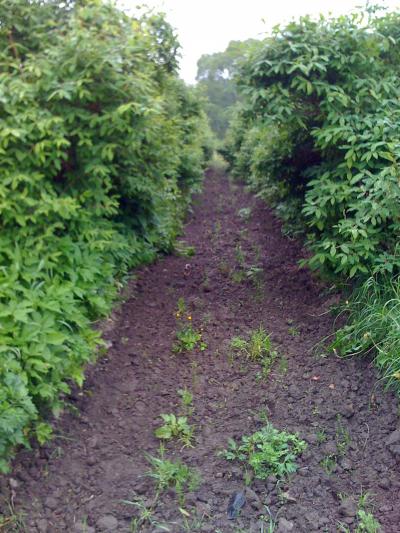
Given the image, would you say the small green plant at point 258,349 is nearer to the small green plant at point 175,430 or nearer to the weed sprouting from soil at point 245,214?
the small green plant at point 175,430

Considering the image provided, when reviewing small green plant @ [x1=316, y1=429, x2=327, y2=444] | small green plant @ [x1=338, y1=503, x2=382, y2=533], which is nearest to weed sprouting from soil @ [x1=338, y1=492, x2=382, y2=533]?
small green plant @ [x1=338, y1=503, x2=382, y2=533]

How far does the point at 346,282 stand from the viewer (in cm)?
514

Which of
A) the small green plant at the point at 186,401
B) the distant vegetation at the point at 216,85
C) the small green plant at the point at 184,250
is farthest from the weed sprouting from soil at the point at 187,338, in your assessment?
the distant vegetation at the point at 216,85

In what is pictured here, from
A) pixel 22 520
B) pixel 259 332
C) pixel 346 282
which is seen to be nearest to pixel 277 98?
pixel 346 282

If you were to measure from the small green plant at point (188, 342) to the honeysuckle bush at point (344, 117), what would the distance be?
44.2 inches

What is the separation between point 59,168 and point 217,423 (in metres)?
1.95

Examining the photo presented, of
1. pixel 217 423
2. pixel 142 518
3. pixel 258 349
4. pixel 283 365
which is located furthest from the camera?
pixel 258 349

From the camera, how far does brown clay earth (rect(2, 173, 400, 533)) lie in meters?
3.16

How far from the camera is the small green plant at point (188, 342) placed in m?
4.79

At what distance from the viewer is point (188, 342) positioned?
15.9ft

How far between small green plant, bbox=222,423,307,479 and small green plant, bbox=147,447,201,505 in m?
0.26

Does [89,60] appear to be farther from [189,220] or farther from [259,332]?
[189,220]

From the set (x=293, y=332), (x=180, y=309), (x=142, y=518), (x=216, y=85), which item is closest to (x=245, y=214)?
(x=180, y=309)

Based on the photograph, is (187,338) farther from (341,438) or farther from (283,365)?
(341,438)
